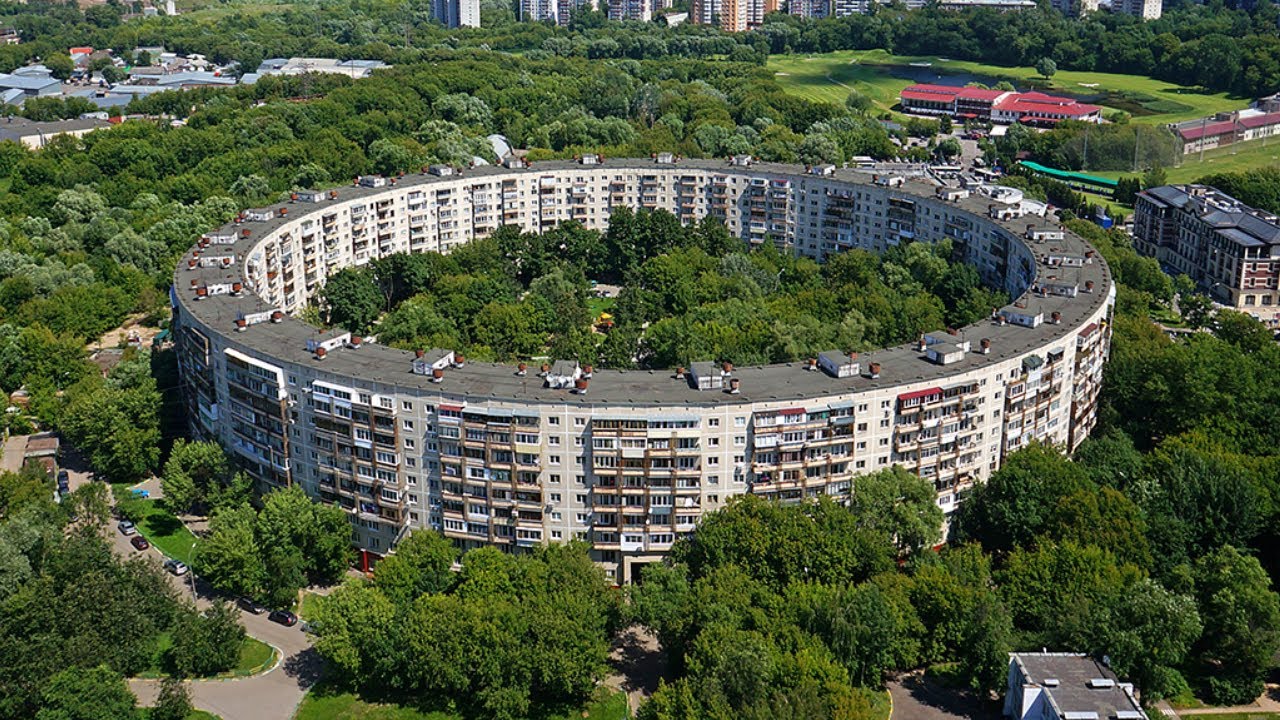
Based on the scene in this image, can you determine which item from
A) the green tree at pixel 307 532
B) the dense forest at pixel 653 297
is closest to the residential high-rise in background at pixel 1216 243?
the dense forest at pixel 653 297

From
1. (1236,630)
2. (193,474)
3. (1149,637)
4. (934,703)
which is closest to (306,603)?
(193,474)

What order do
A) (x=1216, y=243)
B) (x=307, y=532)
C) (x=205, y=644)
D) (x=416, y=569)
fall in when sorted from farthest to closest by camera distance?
(x=1216, y=243) < (x=307, y=532) < (x=416, y=569) < (x=205, y=644)

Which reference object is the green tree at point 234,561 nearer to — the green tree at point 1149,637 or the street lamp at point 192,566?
the street lamp at point 192,566

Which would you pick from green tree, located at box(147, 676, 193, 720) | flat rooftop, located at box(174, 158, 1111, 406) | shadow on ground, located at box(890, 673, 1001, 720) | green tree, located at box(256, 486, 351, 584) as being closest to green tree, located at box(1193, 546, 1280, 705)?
shadow on ground, located at box(890, 673, 1001, 720)

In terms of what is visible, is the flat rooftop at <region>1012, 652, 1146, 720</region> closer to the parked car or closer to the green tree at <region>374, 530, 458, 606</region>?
the green tree at <region>374, 530, 458, 606</region>

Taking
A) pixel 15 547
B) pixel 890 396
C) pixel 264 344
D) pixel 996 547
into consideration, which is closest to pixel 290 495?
pixel 264 344

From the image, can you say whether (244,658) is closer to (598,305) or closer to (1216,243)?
(598,305)

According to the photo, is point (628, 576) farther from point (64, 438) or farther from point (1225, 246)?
point (1225, 246)
